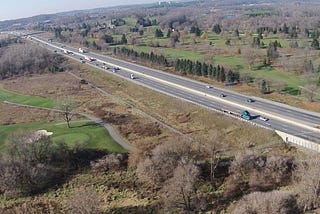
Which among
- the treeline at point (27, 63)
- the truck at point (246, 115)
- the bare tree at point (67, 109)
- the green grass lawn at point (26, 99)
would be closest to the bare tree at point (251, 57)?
the truck at point (246, 115)

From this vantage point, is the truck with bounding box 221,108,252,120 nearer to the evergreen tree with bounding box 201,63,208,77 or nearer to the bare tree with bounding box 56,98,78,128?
the bare tree with bounding box 56,98,78,128

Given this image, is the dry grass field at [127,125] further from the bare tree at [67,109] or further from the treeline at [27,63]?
the treeline at [27,63]

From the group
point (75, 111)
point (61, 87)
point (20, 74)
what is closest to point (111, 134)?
point (75, 111)

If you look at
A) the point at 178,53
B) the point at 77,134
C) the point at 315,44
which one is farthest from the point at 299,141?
the point at 178,53

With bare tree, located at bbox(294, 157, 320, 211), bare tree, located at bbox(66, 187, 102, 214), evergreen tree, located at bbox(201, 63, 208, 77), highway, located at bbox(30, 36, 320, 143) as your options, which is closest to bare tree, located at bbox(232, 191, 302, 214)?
bare tree, located at bbox(294, 157, 320, 211)

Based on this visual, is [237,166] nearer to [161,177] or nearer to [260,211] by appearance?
[161,177]

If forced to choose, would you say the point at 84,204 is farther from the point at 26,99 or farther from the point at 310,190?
the point at 26,99
